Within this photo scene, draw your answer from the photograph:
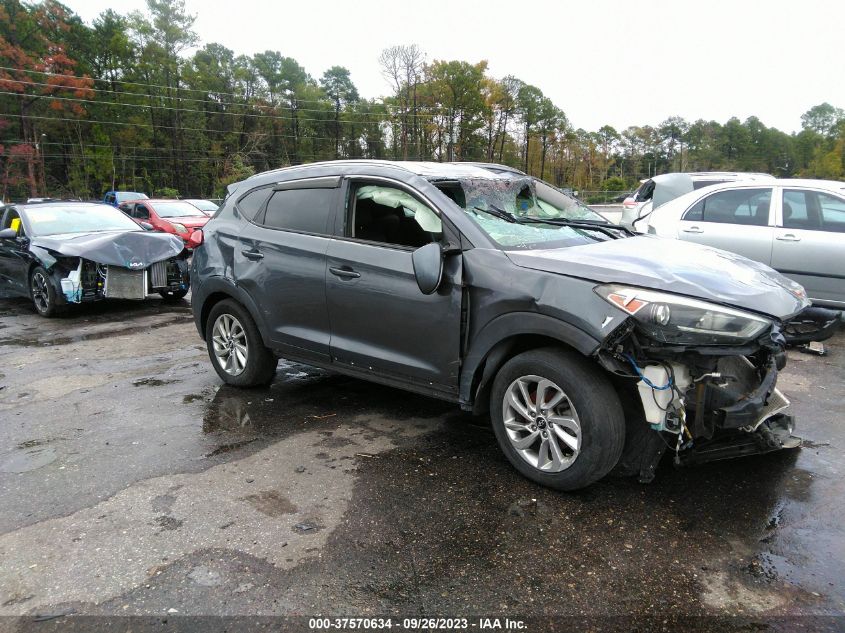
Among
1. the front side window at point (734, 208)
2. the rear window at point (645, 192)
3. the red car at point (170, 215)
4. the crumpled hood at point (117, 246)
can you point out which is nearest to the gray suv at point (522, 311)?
the front side window at point (734, 208)

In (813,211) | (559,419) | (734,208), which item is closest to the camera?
(559,419)

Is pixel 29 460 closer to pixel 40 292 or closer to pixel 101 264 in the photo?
pixel 101 264

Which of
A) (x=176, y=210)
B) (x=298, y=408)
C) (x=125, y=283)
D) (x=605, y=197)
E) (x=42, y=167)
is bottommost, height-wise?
(x=298, y=408)

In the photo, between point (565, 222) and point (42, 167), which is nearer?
point (565, 222)

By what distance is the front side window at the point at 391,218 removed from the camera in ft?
13.1

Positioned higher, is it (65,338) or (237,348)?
(237,348)

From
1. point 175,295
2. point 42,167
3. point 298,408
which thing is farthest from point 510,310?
point 42,167

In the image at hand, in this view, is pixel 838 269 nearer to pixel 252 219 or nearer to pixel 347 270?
pixel 347 270

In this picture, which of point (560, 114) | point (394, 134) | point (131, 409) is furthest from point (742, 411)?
point (560, 114)

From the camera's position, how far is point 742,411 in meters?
3.05

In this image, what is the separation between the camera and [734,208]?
7.48 meters

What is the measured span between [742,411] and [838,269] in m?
4.73

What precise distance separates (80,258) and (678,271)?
8124mm

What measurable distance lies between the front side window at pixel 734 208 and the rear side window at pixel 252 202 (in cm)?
532
